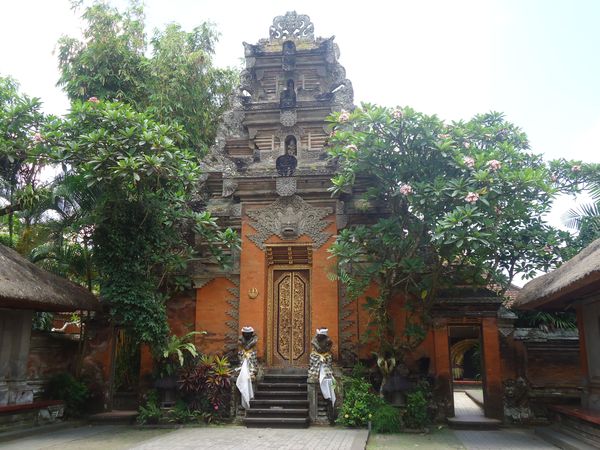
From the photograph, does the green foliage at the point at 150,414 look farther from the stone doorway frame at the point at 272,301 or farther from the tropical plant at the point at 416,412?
the tropical plant at the point at 416,412

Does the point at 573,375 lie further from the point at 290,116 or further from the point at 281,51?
the point at 281,51

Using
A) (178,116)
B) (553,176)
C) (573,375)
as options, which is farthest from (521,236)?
(178,116)

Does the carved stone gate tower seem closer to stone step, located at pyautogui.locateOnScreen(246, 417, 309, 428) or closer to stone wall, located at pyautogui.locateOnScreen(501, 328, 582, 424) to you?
stone step, located at pyautogui.locateOnScreen(246, 417, 309, 428)

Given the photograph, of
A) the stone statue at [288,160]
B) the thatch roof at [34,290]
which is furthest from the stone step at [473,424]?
the thatch roof at [34,290]

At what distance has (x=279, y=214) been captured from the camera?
12.3 metres

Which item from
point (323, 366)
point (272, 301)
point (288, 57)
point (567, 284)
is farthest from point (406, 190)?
point (288, 57)

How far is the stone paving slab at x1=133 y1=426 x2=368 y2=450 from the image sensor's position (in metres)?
7.77

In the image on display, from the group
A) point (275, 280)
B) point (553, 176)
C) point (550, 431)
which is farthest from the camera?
point (275, 280)

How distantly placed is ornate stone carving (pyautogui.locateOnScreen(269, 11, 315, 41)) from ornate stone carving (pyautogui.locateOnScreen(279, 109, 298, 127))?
7.95 feet

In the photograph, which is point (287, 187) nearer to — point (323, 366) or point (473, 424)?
point (323, 366)

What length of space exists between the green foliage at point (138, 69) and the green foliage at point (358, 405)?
8383 millimetres

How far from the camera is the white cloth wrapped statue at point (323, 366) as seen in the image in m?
10.0

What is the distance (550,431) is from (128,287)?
26.9 feet

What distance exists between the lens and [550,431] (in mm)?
9508
